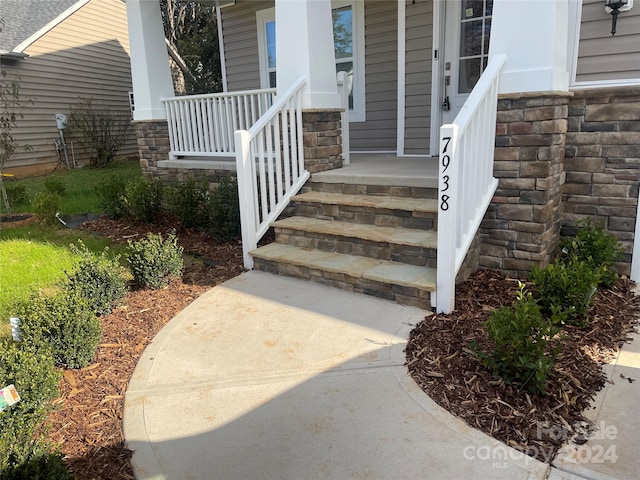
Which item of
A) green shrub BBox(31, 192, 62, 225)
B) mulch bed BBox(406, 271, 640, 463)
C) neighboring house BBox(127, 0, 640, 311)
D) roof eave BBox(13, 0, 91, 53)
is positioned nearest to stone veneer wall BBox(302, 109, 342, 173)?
neighboring house BBox(127, 0, 640, 311)

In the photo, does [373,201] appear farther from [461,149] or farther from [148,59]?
[148,59]

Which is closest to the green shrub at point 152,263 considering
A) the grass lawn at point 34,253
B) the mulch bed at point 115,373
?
the mulch bed at point 115,373

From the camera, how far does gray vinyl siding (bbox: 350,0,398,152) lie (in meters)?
6.30

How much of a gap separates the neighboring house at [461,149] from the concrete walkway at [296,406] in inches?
23.6

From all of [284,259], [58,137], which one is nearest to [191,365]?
[284,259]

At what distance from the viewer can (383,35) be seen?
636cm

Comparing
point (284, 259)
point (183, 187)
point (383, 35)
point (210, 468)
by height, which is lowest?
point (210, 468)

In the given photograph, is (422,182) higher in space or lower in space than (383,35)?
lower

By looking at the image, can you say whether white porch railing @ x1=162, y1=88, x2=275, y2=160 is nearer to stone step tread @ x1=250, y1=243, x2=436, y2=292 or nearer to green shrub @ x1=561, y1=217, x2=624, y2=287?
stone step tread @ x1=250, y1=243, x2=436, y2=292

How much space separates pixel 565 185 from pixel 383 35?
367 cm

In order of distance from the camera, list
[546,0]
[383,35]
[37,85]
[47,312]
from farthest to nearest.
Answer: [37,85] < [383,35] < [546,0] < [47,312]

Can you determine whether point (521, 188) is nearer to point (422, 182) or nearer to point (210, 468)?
point (422, 182)

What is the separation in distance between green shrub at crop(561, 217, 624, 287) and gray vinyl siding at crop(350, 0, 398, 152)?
344 centimetres

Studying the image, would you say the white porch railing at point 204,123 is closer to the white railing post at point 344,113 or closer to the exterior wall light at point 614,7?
the white railing post at point 344,113
